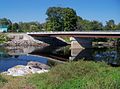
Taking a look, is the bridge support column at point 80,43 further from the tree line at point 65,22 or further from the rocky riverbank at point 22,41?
the tree line at point 65,22

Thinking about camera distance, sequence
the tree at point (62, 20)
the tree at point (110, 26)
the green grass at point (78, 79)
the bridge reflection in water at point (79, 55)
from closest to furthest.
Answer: the green grass at point (78, 79) → the bridge reflection in water at point (79, 55) → the tree at point (62, 20) → the tree at point (110, 26)

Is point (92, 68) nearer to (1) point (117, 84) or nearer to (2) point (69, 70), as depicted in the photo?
(2) point (69, 70)

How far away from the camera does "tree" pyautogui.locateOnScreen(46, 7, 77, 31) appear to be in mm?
134500

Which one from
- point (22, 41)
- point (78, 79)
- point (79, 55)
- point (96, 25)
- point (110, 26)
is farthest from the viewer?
point (110, 26)

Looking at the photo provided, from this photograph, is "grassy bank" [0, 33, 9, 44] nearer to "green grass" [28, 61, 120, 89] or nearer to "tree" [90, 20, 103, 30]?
"tree" [90, 20, 103, 30]

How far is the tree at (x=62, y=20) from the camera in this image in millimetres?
134500

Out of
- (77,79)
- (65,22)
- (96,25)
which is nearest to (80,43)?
(65,22)


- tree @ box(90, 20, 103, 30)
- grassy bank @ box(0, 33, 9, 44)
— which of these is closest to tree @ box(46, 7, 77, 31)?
tree @ box(90, 20, 103, 30)

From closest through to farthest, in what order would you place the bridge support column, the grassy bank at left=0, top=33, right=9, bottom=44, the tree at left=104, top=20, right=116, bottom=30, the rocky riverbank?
the bridge support column
the rocky riverbank
the grassy bank at left=0, top=33, right=9, bottom=44
the tree at left=104, top=20, right=116, bottom=30

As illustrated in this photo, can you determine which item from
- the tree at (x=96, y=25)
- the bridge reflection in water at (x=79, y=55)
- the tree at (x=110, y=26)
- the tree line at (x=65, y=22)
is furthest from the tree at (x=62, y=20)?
the bridge reflection in water at (x=79, y=55)

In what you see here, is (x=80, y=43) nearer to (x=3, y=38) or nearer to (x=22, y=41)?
(x=22, y=41)

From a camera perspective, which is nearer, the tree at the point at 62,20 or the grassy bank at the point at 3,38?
the grassy bank at the point at 3,38

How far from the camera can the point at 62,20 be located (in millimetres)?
138000

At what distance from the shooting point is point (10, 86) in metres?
16.2
